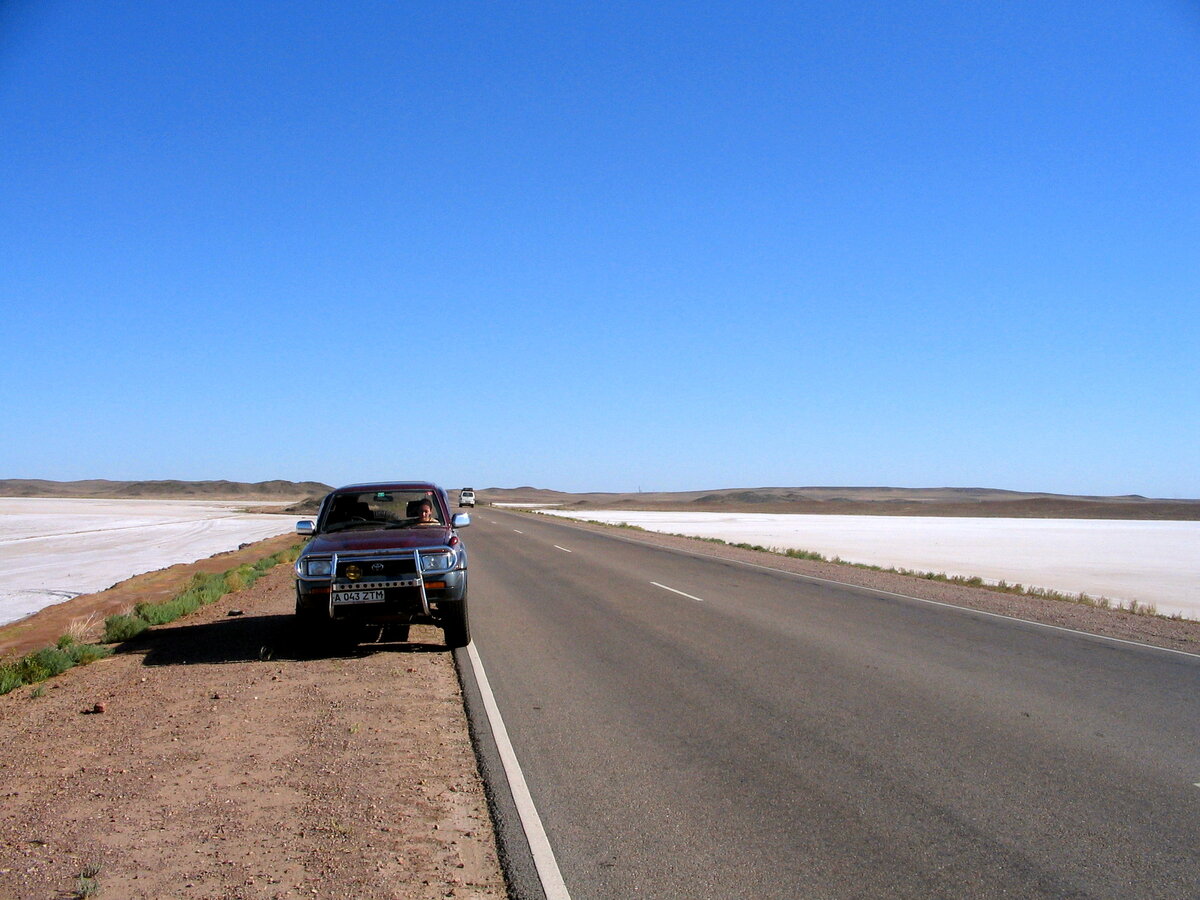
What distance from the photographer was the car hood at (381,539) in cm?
1011

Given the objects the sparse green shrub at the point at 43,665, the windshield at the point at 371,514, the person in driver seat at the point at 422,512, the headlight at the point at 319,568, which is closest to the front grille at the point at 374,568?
the headlight at the point at 319,568

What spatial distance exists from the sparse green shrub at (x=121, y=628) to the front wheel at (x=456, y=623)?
4.84 meters

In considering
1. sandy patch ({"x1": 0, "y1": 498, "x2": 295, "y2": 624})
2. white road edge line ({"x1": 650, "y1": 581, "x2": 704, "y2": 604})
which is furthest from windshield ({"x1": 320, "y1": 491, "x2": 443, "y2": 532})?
sandy patch ({"x1": 0, "y1": 498, "x2": 295, "y2": 624})

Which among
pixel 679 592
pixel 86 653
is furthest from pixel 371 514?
pixel 679 592

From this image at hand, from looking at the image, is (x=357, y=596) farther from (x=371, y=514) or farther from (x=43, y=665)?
(x=43, y=665)

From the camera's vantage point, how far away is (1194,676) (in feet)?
31.2

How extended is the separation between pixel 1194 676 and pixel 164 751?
9947mm

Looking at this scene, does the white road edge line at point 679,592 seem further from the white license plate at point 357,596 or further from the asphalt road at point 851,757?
the white license plate at point 357,596

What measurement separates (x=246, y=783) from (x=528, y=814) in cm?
199

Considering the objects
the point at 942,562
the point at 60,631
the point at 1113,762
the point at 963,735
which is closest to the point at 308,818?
the point at 963,735

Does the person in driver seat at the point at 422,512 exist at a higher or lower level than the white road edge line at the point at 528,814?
higher

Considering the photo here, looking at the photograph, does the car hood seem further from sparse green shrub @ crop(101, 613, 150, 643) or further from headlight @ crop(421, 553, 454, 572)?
sparse green shrub @ crop(101, 613, 150, 643)

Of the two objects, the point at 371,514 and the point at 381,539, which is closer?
the point at 381,539

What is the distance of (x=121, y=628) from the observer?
1229cm
